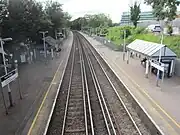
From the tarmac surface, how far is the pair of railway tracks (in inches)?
54.3

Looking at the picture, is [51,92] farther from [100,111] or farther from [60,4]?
[60,4]

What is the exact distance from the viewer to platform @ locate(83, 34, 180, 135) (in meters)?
11.9

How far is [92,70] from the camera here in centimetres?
2583

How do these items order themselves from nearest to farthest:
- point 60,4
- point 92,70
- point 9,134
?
point 9,134 → point 92,70 → point 60,4

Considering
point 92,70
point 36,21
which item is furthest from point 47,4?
point 92,70

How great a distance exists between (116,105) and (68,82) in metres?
7.14

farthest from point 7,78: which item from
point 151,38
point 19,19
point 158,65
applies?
point 151,38

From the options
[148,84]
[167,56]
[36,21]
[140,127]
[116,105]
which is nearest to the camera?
[140,127]

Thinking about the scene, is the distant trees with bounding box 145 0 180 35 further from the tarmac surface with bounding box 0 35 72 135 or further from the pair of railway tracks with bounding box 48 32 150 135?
the tarmac surface with bounding box 0 35 72 135

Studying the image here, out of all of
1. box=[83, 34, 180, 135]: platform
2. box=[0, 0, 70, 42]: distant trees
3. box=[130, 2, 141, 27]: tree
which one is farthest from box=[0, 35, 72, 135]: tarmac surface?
box=[130, 2, 141, 27]: tree

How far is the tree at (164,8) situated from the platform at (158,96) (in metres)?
6.43

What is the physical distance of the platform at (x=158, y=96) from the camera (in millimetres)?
11891

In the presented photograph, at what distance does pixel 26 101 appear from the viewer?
1534 cm

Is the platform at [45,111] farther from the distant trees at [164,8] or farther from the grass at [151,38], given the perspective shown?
the grass at [151,38]
